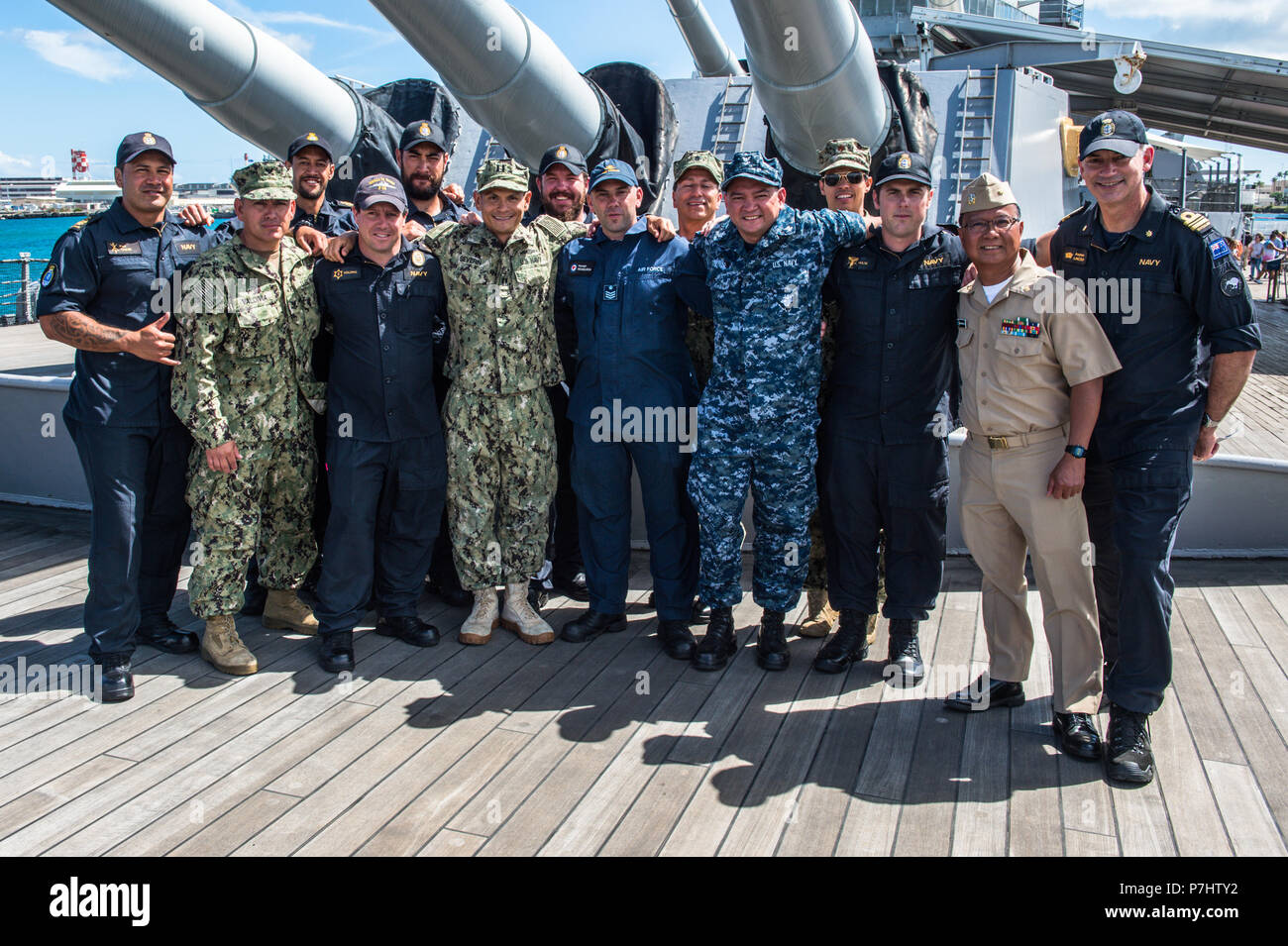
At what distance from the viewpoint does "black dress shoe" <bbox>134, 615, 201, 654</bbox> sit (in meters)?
3.91

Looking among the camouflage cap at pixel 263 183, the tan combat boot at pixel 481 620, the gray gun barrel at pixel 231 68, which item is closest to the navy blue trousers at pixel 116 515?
the camouflage cap at pixel 263 183

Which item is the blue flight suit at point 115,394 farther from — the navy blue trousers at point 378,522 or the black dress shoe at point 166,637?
the navy blue trousers at point 378,522

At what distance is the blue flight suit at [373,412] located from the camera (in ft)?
12.4

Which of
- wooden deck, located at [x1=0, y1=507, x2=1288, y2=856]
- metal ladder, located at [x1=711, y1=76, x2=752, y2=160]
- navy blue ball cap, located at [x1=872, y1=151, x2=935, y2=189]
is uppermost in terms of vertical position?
metal ladder, located at [x1=711, y1=76, x2=752, y2=160]

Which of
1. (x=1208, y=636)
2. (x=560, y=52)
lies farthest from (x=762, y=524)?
(x=560, y=52)

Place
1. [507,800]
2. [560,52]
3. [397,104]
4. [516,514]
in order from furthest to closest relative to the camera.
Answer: [397,104]
[560,52]
[516,514]
[507,800]

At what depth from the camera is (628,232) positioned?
3.85 m

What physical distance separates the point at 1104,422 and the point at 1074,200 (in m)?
6.24

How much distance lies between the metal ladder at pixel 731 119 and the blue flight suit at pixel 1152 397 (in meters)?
4.67

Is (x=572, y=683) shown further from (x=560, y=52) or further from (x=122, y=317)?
(x=560, y=52)

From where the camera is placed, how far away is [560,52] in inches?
196

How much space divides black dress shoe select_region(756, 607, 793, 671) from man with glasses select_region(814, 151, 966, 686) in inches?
5.5

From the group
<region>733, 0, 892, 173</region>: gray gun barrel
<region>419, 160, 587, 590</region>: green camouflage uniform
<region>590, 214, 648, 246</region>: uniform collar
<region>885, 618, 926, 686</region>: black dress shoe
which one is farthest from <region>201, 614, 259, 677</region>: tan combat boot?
<region>733, 0, 892, 173</region>: gray gun barrel

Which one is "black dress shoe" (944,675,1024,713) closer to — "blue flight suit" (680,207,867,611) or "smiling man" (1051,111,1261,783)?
"smiling man" (1051,111,1261,783)
